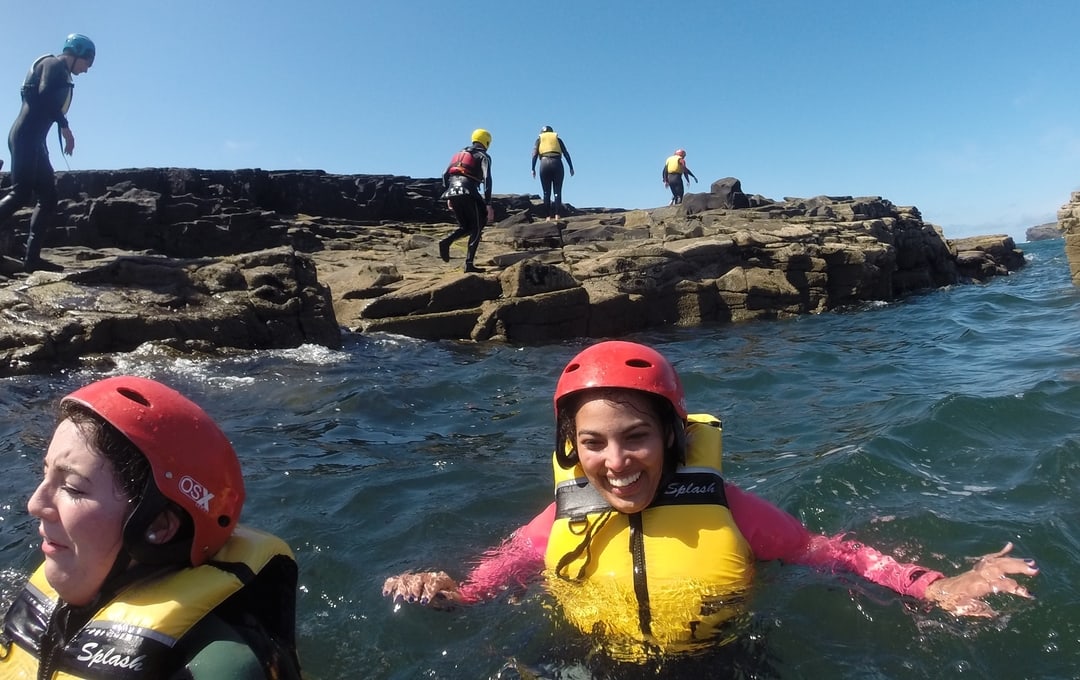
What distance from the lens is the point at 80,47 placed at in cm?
855

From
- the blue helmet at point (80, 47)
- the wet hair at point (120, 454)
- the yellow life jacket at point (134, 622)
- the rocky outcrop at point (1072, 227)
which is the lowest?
the yellow life jacket at point (134, 622)

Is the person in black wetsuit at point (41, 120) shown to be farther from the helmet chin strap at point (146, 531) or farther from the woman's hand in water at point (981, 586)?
the woman's hand in water at point (981, 586)

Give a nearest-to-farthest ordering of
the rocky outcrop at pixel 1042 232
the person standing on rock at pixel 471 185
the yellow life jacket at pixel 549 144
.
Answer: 1. the person standing on rock at pixel 471 185
2. the yellow life jacket at pixel 549 144
3. the rocky outcrop at pixel 1042 232

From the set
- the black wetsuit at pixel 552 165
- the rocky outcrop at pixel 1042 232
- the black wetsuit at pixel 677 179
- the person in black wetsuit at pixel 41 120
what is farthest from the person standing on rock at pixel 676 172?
the rocky outcrop at pixel 1042 232

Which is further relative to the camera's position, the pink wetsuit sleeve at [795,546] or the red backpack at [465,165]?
the red backpack at [465,165]

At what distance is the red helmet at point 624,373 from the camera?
2.90 meters

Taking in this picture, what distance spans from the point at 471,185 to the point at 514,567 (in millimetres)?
10082

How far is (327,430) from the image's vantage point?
654 centimetres

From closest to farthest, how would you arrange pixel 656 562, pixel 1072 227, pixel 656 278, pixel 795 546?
pixel 656 562, pixel 795 546, pixel 656 278, pixel 1072 227

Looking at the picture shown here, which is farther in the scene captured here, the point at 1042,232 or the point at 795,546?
the point at 1042,232

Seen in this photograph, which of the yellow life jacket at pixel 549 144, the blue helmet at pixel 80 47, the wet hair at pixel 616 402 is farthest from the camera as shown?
the yellow life jacket at pixel 549 144

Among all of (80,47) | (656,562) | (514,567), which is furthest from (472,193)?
(656,562)

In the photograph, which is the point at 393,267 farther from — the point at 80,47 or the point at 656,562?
the point at 656,562

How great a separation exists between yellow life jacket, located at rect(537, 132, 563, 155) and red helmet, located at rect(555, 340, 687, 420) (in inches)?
677
